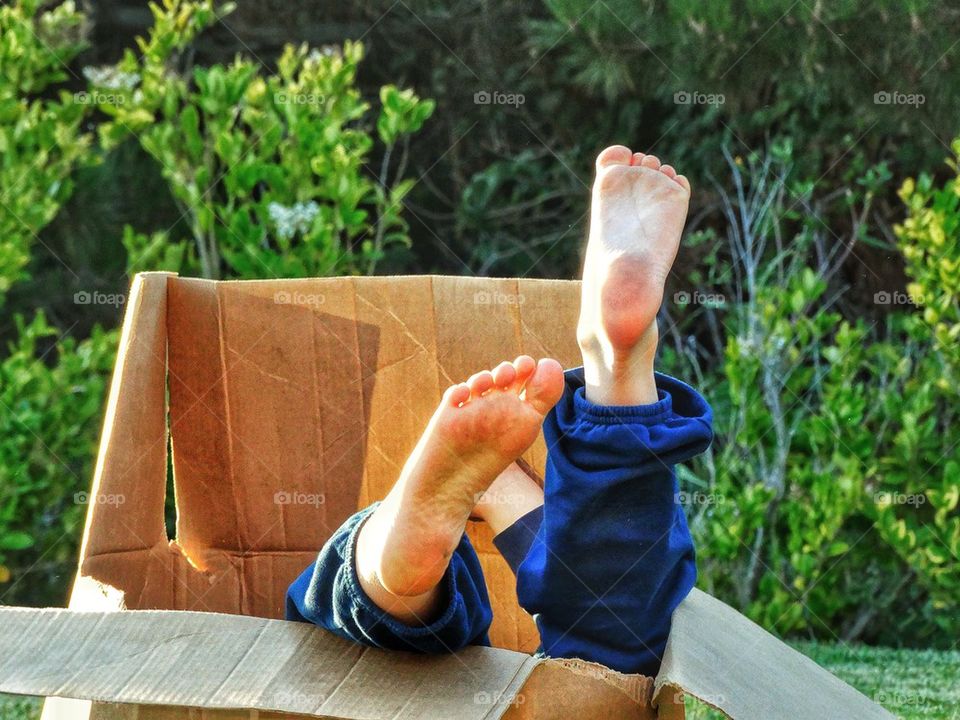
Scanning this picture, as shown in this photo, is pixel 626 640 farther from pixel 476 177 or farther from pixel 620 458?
pixel 476 177

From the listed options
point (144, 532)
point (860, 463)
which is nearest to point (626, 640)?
point (144, 532)

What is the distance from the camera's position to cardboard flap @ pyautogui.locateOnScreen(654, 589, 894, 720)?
3.02ft

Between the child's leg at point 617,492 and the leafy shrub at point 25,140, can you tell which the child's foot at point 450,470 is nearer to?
the child's leg at point 617,492

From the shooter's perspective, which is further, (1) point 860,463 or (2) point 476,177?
(2) point 476,177

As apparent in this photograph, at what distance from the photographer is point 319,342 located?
1608mm

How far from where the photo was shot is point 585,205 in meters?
3.33

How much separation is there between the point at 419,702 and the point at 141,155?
2547mm
